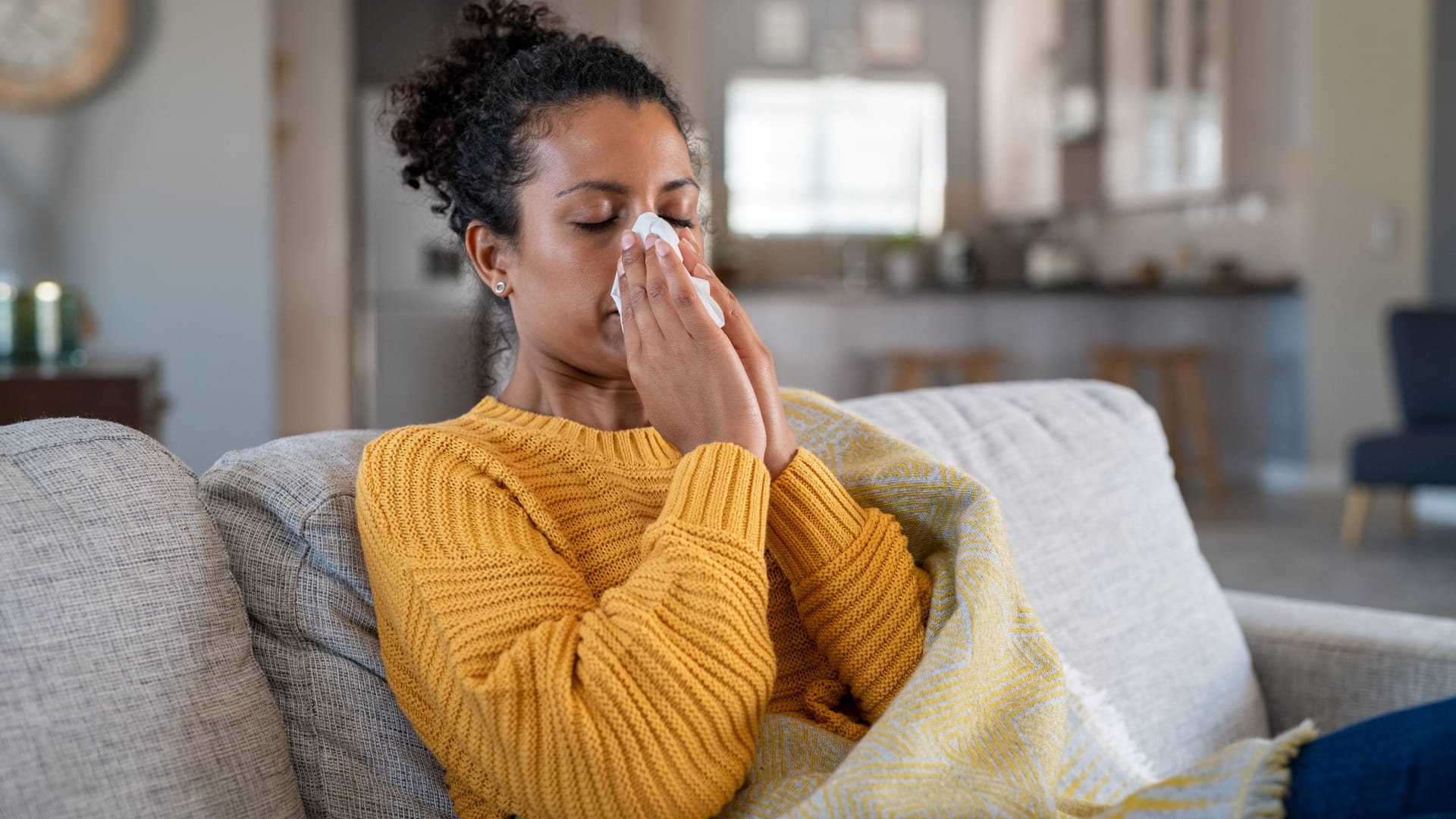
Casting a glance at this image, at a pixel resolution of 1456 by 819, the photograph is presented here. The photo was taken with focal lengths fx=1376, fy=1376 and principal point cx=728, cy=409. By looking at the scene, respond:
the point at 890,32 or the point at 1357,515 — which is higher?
the point at 890,32

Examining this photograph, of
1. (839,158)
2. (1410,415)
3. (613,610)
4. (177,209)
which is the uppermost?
(839,158)

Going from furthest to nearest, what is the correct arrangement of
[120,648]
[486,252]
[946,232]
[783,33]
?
[946,232] < [783,33] < [486,252] < [120,648]

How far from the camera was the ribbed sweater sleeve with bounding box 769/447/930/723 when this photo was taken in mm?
1112

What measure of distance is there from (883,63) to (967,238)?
1.26m

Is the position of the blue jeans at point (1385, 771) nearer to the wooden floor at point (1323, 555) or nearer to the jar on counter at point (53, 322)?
the jar on counter at point (53, 322)

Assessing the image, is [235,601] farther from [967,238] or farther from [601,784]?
[967,238]

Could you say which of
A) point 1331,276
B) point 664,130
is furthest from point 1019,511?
point 1331,276

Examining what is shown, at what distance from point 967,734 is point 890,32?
8315mm

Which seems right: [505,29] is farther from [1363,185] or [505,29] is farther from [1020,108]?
[1020,108]

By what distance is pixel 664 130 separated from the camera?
4.08 feet

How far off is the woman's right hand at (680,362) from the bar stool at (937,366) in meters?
4.81

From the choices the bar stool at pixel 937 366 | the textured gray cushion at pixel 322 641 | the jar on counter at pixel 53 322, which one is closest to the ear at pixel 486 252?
the textured gray cushion at pixel 322 641

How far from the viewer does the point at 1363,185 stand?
6.02m

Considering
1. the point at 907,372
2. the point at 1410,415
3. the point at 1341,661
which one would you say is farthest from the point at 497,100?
the point at 907,372
